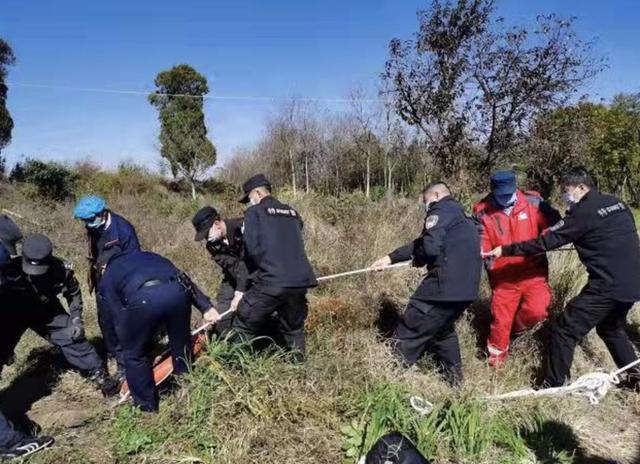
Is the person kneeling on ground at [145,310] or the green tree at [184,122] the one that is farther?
the green tree at [184,122]

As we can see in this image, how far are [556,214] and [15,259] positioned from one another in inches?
169

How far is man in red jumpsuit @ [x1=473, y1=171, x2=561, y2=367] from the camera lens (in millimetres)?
4781

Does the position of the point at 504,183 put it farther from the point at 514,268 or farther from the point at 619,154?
the point at 619,154

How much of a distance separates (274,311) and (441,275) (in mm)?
1349

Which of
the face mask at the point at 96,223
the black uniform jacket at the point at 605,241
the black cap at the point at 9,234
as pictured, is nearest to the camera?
the black cap at the point at 9,234

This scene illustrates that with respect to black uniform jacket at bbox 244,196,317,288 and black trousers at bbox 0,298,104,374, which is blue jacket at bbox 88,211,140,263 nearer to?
black trousers at bbox 0,298,104,374

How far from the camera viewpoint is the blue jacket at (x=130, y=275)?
3607 mm

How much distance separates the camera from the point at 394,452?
9.66ft

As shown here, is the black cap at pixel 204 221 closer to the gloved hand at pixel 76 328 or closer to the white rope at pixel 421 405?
the gloved hand at pixel 76 328

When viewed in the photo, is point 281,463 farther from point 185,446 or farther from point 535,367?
point 535,367

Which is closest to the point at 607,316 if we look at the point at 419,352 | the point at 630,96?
the point at 419,352

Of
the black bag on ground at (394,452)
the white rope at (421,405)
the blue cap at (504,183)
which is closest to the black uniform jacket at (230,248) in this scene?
the white rope at (421,405)

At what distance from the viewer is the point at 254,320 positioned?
4453mm

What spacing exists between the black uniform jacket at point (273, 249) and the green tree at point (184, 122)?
1786 cm
